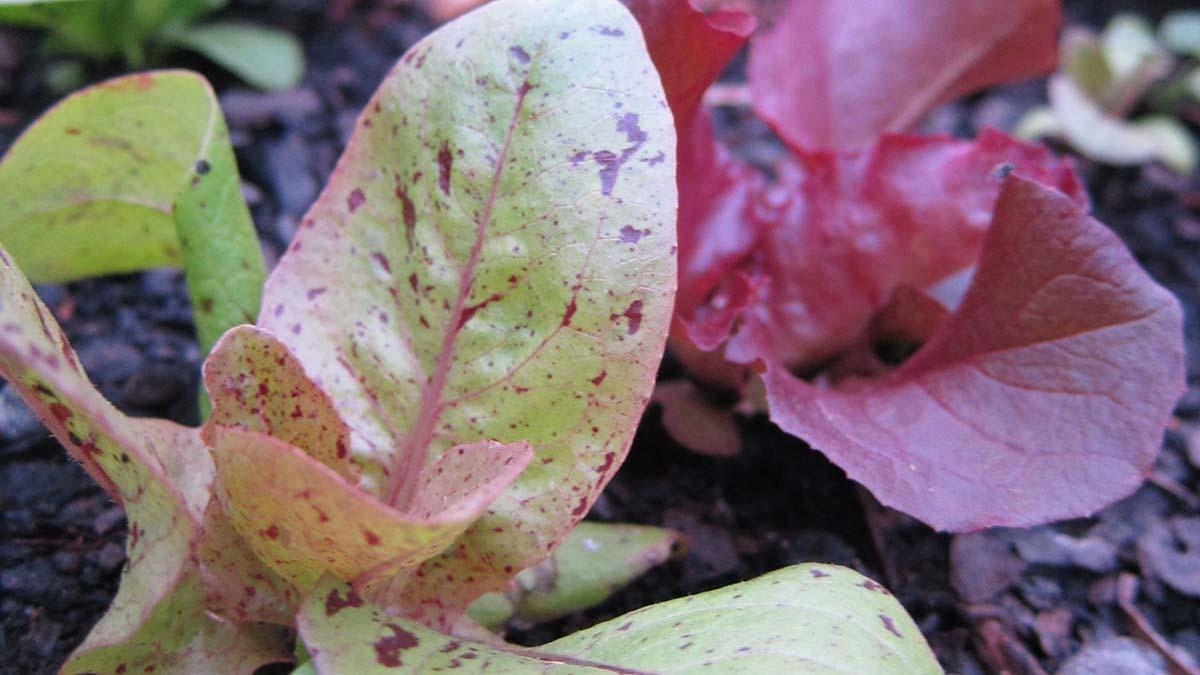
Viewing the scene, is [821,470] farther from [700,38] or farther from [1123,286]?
[700,38]

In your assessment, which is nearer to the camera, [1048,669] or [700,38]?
[700,38]

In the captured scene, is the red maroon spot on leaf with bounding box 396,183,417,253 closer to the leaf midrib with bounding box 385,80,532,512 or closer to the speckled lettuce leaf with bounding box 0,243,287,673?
the leaf midrib with bounding box 385,80,532,512

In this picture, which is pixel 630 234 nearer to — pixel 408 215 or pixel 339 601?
pixel 408 215

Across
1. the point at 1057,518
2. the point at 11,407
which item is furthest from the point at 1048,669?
the point at 11,407

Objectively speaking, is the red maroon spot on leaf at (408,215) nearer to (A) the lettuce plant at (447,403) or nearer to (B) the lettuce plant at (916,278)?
(A) the lettuce plant at (447,403)

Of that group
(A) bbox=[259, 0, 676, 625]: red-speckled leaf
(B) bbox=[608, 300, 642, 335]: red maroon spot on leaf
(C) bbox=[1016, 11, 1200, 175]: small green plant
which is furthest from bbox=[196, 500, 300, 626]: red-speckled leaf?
(C) bbox=[1016, 11, 1200, 175]: small green plant
